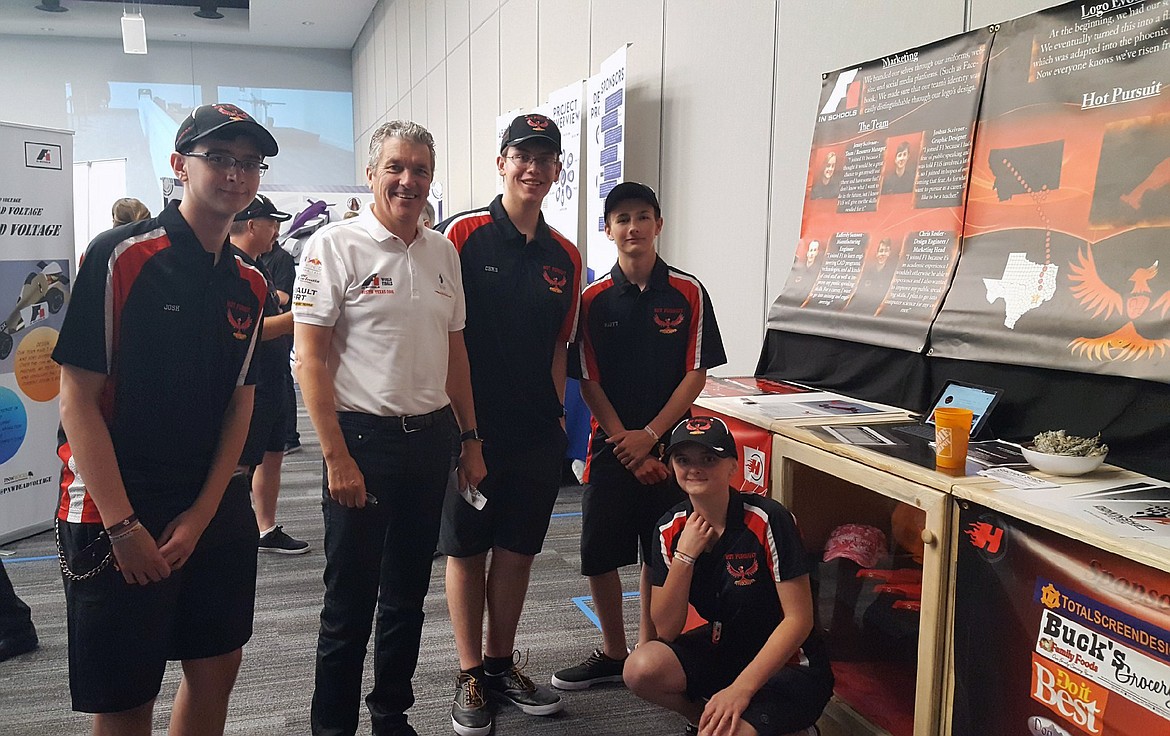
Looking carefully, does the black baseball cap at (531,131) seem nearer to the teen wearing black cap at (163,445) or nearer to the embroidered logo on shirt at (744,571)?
the teen wearing black cap at (163,445)

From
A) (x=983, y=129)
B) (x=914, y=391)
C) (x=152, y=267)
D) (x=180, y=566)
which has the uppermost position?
(x=983, y=129)

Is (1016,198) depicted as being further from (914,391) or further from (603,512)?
(603,512)

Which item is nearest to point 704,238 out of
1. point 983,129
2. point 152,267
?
point 983,129

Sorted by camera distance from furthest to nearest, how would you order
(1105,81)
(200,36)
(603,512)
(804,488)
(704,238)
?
(200,36) < (704,238) < (603,512) < (804,488) < (1105,81)

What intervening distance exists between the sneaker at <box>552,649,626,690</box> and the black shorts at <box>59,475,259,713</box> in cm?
113

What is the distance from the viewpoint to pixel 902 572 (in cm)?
206

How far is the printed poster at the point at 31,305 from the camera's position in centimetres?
368

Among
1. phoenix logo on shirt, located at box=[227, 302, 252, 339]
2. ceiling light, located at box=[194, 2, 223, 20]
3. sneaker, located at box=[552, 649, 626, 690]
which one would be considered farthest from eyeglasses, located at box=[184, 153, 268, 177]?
ceiling light, located at box=[194, 2, 223, 20]

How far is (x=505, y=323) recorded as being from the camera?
89.8 inches

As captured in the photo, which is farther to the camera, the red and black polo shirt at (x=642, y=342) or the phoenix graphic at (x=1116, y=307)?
the red and black polo shirt at (x=642, y=342)

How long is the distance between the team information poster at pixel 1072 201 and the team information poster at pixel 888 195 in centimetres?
7

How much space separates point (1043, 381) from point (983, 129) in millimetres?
672

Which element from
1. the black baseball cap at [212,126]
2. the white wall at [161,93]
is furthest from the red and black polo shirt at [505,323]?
the white wall at [161,93]

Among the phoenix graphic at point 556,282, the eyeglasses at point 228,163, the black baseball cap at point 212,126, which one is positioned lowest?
the phoenix graphic at point 556,282
